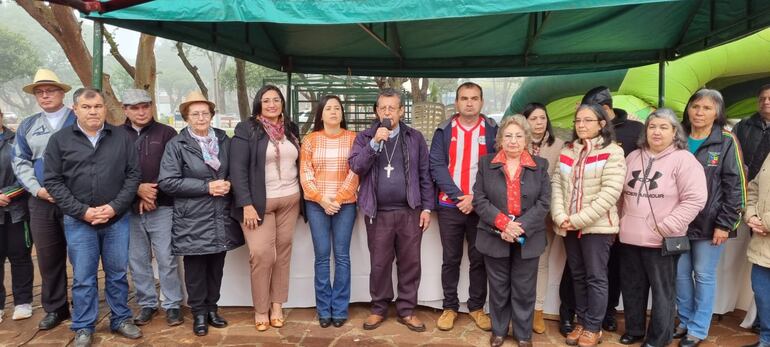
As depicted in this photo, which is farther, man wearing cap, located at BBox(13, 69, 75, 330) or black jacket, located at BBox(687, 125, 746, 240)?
man wearing cap, located at BBox(13, 69, 75, 330)

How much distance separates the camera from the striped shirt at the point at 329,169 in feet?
11.3

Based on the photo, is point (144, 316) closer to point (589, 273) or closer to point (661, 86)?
point (589, 273)

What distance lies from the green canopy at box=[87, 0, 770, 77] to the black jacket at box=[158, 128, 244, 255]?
35.4 inches

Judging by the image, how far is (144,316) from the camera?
369 centimetres

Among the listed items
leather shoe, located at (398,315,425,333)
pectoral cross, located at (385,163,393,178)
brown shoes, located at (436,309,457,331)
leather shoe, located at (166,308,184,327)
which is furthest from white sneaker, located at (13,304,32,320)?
brown shoes, located at (436,309,457,331)

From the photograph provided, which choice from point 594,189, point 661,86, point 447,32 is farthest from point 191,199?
point 661,86

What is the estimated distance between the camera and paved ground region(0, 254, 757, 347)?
133 inches

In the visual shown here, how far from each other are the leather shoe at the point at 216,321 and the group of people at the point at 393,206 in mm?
29

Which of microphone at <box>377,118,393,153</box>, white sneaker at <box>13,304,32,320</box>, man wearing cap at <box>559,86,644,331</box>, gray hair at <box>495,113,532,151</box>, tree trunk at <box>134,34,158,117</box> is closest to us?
gray hair at <box>495,113,532,151</box>

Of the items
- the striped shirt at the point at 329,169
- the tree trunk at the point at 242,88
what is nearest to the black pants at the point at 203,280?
the striped shirt at the point at 329,169

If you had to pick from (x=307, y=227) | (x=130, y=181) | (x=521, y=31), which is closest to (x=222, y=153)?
(x=130, y=181)

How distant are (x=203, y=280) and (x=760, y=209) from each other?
3.79 m

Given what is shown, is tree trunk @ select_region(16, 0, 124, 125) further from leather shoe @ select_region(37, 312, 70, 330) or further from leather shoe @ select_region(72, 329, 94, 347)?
leather shoe @ select_region(72, 329, 94, 347)

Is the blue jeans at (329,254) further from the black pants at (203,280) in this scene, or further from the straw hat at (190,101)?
the straw hat at (190,101)
